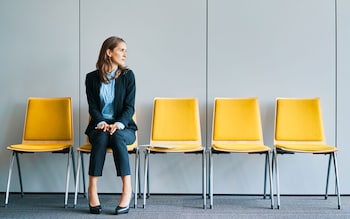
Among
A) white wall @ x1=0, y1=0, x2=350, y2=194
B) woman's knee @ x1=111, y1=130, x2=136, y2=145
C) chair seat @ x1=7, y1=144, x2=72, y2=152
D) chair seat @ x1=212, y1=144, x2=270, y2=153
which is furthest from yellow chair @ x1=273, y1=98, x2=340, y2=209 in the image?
chair seat @ x1=7, y1=144, x2=72, y2=152

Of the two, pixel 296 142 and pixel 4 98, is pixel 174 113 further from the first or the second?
pixel 4 98

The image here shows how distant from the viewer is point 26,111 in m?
3.95

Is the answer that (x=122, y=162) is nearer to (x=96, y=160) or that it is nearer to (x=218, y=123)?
(x=96, y=160)

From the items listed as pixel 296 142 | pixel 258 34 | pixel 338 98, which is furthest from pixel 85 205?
pixel 338 98

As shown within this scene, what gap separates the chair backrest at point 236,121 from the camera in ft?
12.3

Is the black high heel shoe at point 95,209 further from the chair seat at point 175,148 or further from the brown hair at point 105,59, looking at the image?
the brown hair at point 105,59

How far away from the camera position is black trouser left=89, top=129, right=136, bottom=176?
320cm

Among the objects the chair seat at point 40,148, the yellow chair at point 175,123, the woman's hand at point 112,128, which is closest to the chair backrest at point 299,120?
the yellow chair at point 175,123

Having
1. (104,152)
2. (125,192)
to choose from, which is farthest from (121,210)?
(104,152)

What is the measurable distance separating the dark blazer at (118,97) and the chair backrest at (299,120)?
141 cm

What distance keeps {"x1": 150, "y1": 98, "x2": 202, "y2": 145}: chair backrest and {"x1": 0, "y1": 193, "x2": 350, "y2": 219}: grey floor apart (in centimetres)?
59

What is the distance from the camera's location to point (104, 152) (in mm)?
3234

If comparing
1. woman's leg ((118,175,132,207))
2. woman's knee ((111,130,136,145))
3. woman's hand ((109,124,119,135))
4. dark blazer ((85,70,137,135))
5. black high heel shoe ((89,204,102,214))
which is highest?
dark blazer ((85,70,137,135))

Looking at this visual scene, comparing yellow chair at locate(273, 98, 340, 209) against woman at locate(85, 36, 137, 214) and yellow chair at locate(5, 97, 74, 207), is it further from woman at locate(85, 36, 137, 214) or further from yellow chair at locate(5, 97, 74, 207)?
yellow chair at locate(5, 97, 74, 207)
